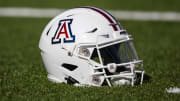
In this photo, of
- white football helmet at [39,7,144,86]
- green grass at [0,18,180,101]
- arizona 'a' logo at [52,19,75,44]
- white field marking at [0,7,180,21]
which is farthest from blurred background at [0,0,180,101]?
arizona 'a' logo at [52,19,75,44]

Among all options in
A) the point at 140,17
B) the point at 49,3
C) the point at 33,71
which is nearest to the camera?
the point at 33,71

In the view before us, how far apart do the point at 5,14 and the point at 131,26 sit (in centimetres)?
667

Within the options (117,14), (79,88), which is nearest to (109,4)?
(117,14)

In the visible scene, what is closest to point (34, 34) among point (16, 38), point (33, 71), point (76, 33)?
point (16, 38)

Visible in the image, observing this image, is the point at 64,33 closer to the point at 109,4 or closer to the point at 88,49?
the point at 88,49

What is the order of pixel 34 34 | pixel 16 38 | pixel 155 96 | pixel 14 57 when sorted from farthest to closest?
pixel 34 34 → pixel 16 38 → pixel 14 57 → pixel 155 96

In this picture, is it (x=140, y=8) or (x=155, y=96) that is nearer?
(x=155, y=96)

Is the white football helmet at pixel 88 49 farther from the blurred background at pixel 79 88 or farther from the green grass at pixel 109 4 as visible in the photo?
the green grass at pixel 109 4

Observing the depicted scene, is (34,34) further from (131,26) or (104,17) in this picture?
(104,17)

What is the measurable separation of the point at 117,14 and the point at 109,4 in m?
2.26

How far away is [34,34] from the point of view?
12125 millimetres

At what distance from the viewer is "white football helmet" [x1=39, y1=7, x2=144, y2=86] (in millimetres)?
5016

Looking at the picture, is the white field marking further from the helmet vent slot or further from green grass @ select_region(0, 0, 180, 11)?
the helmet vent slot

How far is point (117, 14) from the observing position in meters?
16.9
